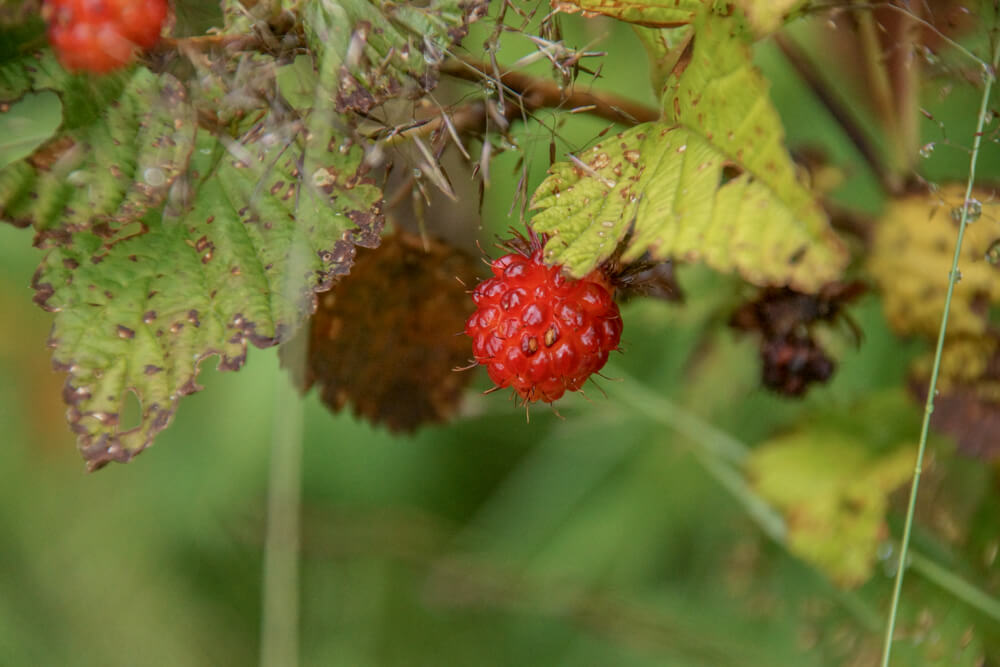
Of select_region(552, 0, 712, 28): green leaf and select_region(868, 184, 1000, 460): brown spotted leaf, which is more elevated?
select_region(552, 0, 712, 28): green leaf

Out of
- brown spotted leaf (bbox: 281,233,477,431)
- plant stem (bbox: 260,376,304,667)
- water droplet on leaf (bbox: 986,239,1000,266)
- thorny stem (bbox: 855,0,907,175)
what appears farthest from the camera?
plant stem (bbox: 260,376,304,667)

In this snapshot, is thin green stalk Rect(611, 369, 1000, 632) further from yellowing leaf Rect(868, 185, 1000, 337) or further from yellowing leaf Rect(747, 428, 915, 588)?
yellowing leaf Rect(868, 185, 1000, 337)

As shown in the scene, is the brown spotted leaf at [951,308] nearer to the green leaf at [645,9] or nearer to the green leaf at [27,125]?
the green leaf at [645,9]

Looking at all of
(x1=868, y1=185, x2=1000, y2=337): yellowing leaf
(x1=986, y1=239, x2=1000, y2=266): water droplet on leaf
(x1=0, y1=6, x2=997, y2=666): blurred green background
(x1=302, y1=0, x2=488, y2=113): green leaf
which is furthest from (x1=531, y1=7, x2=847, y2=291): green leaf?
(x1=0, y1=6, x2=997, y2=666): blurred green background

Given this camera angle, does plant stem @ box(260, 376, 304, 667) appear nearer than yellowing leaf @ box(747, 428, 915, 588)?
No

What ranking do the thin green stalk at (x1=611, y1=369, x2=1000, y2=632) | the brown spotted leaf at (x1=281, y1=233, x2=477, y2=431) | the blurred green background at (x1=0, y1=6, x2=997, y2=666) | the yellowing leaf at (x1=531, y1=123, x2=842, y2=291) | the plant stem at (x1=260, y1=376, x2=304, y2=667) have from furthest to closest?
the blurred green background at (x1=0, y1=6, x2=997, y2=666) → the plant stem at (x1=260, y1=376, x2=304, y2=667) → the thin green stalk at (x1=611, y1=369, x2=1000, y2=632) → the brown spotted leaf at (x1=281, y1=233, x2=477, y2=431) → the yellowing leaf at (x1=531, y1=123, x2=842, y2=291)

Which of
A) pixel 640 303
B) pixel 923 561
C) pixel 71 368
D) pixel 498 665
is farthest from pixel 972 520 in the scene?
pixel 71 368

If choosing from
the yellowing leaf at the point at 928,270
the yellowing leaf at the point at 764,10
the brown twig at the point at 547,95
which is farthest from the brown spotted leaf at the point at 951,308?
the yellowing leaf at the point at 764,10
